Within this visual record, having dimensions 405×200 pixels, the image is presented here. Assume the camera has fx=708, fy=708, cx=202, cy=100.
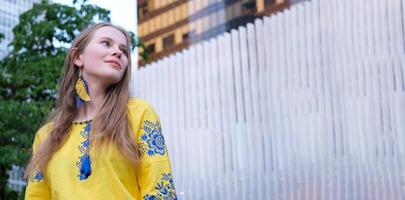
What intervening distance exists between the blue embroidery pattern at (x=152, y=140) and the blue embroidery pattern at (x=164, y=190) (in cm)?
8

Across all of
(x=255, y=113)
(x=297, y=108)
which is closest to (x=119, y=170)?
(x=297, y=108)

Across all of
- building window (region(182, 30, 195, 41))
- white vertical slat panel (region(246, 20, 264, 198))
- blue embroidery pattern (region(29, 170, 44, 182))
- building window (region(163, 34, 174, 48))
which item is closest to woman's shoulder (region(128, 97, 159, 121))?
blue embroidery pattern (region(29, 170, 44, 182))

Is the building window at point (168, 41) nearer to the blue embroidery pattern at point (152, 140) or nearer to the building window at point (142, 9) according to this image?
the building window at point (142, 9)

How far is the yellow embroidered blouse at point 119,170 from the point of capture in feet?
6.72

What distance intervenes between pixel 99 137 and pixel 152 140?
0.53 ft

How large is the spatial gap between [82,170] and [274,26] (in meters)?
5.82

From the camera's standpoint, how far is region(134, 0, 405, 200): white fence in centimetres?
678

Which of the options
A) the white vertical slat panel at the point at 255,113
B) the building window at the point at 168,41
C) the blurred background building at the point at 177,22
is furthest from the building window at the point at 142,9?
the white vertical slat panel at the point at 255,113

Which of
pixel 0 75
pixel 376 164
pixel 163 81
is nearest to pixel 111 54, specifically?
pixel 376 164

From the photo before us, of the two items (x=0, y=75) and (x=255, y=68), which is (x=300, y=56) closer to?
(x=255, y=68)

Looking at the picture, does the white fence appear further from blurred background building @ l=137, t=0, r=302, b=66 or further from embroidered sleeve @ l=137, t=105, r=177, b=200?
blurred background building @ l=137, t=0, r=302, b=66

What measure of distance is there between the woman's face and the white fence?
4835 mm

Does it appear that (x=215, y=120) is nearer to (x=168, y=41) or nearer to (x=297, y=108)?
(x=297, y=108)

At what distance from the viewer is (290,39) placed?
24.8 ft
